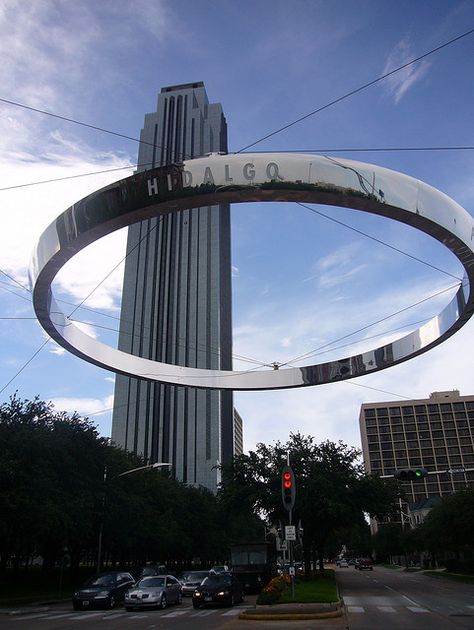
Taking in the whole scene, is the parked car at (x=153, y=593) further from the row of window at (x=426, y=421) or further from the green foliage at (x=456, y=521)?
the row of window at (x=426, y=421)

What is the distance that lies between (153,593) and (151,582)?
53.9 inches

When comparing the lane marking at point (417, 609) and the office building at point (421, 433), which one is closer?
the lane marking at point (417, 609)

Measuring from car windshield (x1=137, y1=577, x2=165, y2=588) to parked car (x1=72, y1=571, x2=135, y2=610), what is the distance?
5.53 ft

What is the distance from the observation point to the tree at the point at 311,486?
39469 millimetres

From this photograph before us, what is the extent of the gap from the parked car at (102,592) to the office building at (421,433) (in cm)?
14135

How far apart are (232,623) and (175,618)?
3795 mm

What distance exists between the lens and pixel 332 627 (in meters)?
16.2

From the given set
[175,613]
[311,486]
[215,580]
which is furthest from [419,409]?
[175,613]

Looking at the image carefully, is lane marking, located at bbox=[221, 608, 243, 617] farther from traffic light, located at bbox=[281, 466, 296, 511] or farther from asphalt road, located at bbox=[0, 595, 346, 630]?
traffic light, located at bbox=[281, 466, 296, 511]

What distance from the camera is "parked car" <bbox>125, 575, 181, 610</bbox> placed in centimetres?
2480

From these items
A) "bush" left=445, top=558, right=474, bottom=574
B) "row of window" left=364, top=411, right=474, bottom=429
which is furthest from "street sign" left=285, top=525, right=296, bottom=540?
"row of window" left=364, top=411, right=474, bottom=429

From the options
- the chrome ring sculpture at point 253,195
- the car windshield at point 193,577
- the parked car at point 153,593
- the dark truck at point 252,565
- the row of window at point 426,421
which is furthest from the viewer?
the row of window at point 426,421

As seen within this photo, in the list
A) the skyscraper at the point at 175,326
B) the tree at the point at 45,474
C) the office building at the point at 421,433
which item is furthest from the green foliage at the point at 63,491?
the office building at the point at 421,433

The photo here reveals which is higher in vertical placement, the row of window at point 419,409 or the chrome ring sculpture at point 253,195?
the row of window at point 419,409
